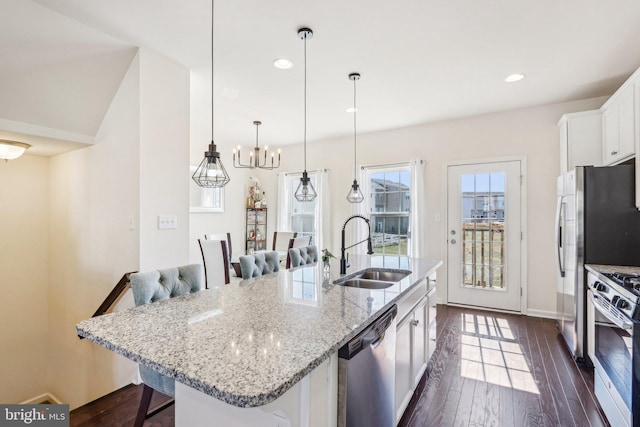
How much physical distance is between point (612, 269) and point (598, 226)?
37cm

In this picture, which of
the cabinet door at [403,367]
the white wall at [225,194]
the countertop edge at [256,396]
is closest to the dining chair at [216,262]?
the white wall at [225,194]

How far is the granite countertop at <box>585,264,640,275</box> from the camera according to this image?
2.39 meters

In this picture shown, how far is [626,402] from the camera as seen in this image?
166 cm

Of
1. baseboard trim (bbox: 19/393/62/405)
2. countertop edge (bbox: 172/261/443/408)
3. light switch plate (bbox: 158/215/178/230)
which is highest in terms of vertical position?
light switch plate (bbox: 158/215/178/230)

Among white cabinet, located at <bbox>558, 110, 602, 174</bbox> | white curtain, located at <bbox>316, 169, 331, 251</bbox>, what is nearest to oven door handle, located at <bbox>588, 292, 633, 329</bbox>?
white cabinet, located at <bbox>558, 110, 602, 174</bbox>

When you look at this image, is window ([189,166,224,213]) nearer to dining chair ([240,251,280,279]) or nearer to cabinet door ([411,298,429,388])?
dining chair ([240,251,280,279])

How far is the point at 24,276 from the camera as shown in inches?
143

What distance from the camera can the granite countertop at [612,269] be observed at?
2388 mm

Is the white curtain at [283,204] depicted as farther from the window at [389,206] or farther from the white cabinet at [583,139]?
the white cabinet at [583,139]

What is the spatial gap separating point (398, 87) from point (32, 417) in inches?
153

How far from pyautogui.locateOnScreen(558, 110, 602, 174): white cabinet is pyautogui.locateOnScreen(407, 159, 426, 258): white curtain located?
67.9 inches

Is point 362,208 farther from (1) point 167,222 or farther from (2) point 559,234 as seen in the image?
(1) point 167,222

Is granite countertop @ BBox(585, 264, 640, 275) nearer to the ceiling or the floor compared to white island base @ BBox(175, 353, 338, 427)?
nearer to the ceiling

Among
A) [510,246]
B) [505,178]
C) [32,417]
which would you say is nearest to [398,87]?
[505,178]
